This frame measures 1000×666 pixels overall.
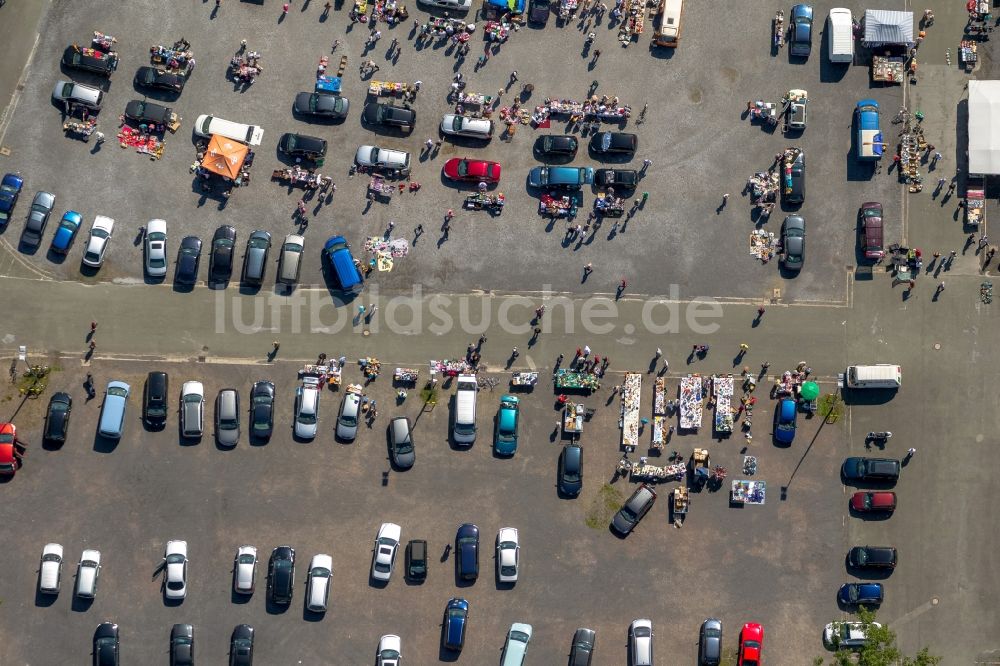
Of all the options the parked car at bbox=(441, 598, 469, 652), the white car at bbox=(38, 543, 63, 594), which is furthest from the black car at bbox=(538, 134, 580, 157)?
the white car at bbox=(38, 543, 63, 594)

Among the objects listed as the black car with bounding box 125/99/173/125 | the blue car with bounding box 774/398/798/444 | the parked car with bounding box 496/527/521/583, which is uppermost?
the black car with bounding box 125/99/173/125

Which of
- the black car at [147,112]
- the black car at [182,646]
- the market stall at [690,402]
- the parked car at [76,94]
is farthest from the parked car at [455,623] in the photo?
the parked car at [76,94]

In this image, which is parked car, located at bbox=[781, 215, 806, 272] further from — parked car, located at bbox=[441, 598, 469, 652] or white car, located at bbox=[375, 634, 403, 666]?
white car, located at bbox=[375, 634, 403, 666]

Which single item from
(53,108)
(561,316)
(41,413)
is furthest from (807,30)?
(41,413)

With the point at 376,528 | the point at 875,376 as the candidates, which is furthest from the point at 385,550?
the point at 875,376

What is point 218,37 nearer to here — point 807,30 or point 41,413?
point 41,413

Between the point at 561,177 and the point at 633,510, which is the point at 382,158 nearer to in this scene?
the point at 561,177
